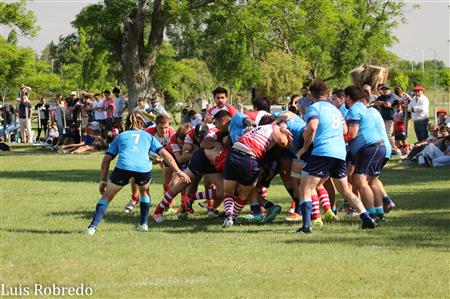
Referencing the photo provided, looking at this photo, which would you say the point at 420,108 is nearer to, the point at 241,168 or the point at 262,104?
the point at 262,104

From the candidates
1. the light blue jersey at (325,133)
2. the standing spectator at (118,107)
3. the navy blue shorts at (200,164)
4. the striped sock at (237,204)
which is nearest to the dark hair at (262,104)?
the navy blue shorts at (200,164)

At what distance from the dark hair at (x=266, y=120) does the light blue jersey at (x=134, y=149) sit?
1.68 metres

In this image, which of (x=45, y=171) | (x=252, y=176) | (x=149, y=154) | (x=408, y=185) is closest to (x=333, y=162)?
(x=252, y=176)

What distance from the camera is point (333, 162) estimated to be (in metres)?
12.1

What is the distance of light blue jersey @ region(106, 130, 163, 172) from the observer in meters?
12.2

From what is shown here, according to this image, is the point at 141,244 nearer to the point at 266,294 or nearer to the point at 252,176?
the point at 252,176

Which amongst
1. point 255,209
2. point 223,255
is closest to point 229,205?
point 255,209

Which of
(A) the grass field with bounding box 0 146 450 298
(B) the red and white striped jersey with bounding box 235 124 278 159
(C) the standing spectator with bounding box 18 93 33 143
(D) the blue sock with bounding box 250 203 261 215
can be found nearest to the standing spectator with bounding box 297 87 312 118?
(A) the grass field with bounding box 0 146 450 298

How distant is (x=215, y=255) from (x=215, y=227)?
2.60m

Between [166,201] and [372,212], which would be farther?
[166,201]

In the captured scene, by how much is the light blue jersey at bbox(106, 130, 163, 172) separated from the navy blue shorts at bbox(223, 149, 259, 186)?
3.51 feet

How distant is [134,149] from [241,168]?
1525 millimetres

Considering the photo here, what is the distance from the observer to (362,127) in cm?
1299

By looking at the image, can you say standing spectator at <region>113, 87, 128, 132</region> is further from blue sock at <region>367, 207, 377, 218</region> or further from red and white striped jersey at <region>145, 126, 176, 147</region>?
blue sock at <region>367, 207, 377, 218</region>
